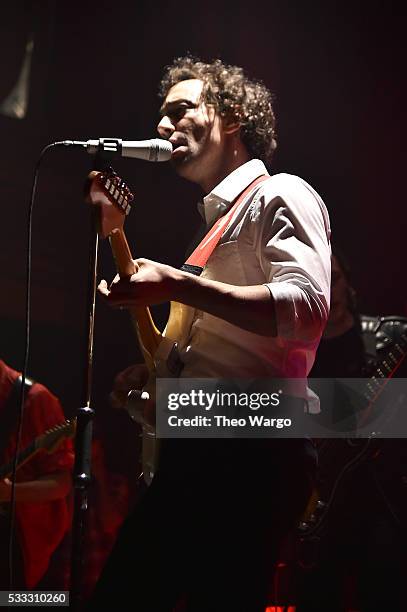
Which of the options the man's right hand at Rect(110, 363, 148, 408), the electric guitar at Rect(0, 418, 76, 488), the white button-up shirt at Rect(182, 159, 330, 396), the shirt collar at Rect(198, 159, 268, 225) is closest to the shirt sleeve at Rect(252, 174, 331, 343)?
the white button-up shirt at Rect(182, 159, 330, 396)

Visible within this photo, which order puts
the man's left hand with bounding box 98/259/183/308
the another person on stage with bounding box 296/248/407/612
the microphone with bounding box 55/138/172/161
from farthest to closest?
the another person on stage with bounding box 296/248/407/612, the microphone with bounding box 55/138/172/161, the man's left hand with bounding box 98/259/183/308

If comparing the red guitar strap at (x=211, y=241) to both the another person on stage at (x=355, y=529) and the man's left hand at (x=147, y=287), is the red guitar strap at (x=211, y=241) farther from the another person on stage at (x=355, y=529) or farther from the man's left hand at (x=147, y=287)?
the another person on stage at (x=355, y=529)

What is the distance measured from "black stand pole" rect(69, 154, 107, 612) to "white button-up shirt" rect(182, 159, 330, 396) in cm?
20

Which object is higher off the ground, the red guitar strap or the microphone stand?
the red guitar strap

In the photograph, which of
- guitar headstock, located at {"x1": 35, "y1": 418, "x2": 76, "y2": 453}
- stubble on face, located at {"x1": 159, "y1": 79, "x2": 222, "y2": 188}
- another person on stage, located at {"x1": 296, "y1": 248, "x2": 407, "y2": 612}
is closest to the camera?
stubble on face, located at {"x1": 159, "y1": 79, "x2": 222, "y2": 188}

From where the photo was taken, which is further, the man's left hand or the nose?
the nose

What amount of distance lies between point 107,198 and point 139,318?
379 millimetres

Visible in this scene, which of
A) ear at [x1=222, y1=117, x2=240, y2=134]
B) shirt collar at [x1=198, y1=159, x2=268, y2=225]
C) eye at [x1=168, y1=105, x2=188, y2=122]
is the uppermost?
eye at [x1=168, y1=105, x2=188, y2=122]

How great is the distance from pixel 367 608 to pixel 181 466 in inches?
58.2

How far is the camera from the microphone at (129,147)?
1637mm

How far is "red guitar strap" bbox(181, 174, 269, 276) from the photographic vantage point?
1.68 metres

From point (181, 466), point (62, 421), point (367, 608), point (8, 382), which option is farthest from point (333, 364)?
point (181, 466)

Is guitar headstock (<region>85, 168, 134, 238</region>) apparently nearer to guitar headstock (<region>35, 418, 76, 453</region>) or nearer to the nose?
the nose

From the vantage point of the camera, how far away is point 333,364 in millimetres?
3059
